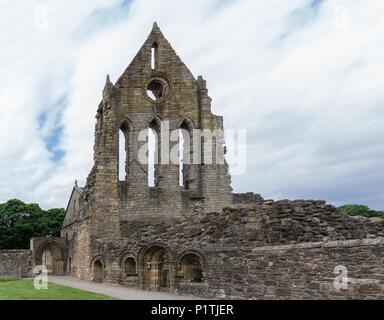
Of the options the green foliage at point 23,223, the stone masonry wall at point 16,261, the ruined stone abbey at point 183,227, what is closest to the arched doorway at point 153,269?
the ruined stone abbey at point 183,227

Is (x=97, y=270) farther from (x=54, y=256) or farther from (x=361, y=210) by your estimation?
(x=361, y=210)

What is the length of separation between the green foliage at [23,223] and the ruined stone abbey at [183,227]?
12.2 metres

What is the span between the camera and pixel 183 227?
703 inches

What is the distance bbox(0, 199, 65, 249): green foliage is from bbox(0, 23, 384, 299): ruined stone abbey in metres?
12.2

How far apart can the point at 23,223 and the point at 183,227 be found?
32863mm

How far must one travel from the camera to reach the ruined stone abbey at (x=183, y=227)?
11.9 m

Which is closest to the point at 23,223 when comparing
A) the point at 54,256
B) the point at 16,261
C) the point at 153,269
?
the point at 54,256

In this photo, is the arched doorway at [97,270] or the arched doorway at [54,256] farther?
the arched doorway at [54,256]

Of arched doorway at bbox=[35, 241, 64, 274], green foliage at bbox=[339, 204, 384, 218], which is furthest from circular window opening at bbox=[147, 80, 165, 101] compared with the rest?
green foliage at bbox=[339, 204, 384, 218]

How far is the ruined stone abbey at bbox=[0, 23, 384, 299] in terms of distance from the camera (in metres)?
11.9

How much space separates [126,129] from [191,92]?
4295 mm

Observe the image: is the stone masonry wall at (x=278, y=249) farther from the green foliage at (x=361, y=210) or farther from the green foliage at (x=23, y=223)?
the green foliage at (x=361, y=210)

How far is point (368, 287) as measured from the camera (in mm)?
10141

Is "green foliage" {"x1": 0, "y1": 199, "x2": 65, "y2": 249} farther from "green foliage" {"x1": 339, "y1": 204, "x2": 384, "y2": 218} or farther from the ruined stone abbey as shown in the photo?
"green foliage" {"x1": 339, "y1": 204, "x2": 384, "y2": 218}
